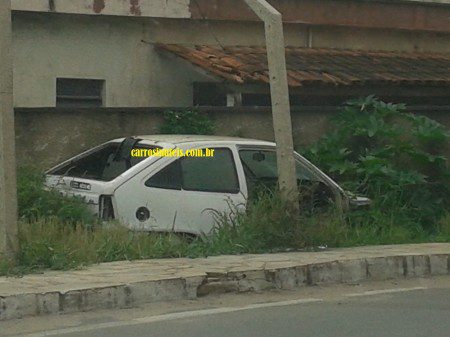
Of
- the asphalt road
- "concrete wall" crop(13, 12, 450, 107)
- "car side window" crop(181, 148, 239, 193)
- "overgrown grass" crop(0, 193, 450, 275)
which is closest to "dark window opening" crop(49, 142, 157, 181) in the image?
"car side window" crop(181, 148, 239, 193)

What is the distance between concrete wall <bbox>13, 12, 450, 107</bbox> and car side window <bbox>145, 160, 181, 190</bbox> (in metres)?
4.56

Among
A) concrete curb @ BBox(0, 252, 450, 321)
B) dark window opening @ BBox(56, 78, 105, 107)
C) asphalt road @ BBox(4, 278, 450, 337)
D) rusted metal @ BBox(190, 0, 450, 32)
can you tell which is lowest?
asphalt road @ BBox(4, 278, 450, 337)

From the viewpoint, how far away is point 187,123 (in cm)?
1366

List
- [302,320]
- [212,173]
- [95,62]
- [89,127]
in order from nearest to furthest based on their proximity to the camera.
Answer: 1. [302,320]
2. [212,173]
3. [89,127]
4. [95,62]

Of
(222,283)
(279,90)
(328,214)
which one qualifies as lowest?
(222,283)

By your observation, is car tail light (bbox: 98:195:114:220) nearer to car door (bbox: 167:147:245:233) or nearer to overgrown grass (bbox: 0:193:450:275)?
overgrown grass (bbox: 0:193:450:275)

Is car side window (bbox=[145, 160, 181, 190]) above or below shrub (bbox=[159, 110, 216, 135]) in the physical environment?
below

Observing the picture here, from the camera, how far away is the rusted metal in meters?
16.4

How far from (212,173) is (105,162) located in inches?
50.1

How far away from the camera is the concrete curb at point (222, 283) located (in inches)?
316

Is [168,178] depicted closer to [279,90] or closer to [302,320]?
[279,90]

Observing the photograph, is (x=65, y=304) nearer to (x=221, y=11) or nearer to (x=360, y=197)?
(x=360, y=197)

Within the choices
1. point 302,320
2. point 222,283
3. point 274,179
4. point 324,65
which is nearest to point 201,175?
point 274,179

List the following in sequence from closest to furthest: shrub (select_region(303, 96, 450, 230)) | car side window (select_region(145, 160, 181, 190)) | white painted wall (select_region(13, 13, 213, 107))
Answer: car side window (select_region(145, 160, 181, 190))
shrub (select_region(303, 96, 450, 230))
white painted wall (select_region(13, 13, 213, 107))
